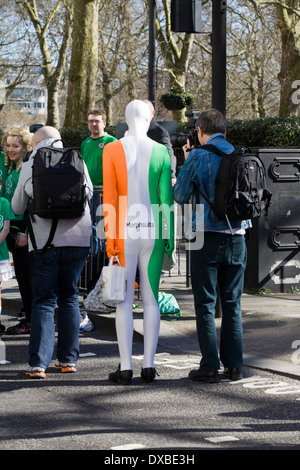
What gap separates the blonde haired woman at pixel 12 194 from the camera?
329 inches

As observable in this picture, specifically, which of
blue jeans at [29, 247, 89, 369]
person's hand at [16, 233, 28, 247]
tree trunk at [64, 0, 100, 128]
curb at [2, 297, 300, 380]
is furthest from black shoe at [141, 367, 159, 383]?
tree trunk at [64, 0, 100, 128]

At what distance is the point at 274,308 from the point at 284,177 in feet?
6.09

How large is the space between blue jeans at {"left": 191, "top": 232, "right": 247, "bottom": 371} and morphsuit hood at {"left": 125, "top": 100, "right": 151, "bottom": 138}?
35.4 inches

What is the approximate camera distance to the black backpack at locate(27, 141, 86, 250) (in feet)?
21.7

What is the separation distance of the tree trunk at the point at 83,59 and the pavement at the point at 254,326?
41.3ft

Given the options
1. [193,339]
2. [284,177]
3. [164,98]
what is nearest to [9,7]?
[164,98]

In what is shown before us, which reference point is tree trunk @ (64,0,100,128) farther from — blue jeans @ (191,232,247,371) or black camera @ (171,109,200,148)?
blue jeans @ (191,232,247,371)

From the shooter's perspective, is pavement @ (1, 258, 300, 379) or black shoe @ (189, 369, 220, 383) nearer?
black shoe @ (189, 369, 220, 383)

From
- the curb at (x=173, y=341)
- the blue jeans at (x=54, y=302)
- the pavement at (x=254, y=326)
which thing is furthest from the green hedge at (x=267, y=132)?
the blue jeans at (x=54, y=302)

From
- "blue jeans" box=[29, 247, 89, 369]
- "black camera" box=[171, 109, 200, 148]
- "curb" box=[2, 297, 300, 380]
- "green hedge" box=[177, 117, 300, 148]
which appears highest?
"green hedge" box=[177, 117, 300, 148]

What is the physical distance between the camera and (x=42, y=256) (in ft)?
22.2

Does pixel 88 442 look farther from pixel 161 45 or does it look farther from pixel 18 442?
pixel 161 45

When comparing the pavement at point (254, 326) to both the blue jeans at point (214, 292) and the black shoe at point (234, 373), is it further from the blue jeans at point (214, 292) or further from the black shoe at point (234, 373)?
the blue jeans at point (214, 292)

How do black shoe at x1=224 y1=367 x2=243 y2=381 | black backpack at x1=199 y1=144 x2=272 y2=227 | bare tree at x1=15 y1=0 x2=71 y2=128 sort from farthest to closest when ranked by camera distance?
1. bare tree at x1=15 y1=0 x2=71 y2=128
2. black shoe at x1=224 y1=367 x2=243 y2=381
3. black backpack at x1=199 y1=144 x2=272 y2=227
